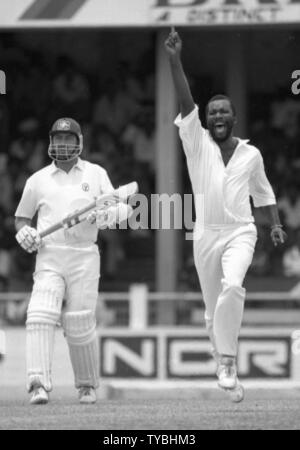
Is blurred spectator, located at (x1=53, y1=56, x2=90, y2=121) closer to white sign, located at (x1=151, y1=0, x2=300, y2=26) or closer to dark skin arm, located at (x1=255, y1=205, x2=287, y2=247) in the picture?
white sign, located at (x1=151, y1=0, x2=300, y2=26)

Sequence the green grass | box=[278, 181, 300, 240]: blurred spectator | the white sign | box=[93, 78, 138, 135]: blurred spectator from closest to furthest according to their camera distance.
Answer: the green grass → the white sign → box=[278, 181, 300, 240]: blurred spectator → box=[93, 78, 138, 135]: blurred spectator

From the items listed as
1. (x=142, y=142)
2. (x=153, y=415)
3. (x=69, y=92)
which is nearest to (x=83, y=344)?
(x=153, y=415)

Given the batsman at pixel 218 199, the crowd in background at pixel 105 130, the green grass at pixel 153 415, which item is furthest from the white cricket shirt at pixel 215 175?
the crowd in background at pixel 105 130

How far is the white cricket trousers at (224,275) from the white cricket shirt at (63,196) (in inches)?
31.7

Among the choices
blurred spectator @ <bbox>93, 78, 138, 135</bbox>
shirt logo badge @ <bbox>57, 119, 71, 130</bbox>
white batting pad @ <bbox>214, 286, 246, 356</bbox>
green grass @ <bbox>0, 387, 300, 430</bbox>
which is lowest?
green grass @ <bbox>0, 387, 300, 430</bbox>

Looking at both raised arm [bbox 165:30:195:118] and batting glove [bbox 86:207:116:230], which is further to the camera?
batting glove [bbox 86:207:116:230]

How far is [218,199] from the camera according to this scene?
34.2ft

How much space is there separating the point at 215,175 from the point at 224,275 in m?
0.69

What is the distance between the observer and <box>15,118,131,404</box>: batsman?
10.5 meters

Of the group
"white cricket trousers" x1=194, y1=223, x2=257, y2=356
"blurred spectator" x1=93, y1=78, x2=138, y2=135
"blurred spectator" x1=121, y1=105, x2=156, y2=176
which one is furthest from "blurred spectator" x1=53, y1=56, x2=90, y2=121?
"white cricket trousers" x1=194, y1=223, x2=257, y2=356

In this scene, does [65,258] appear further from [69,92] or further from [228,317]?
[69,92]

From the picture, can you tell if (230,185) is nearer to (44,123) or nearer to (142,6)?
(142,6)
